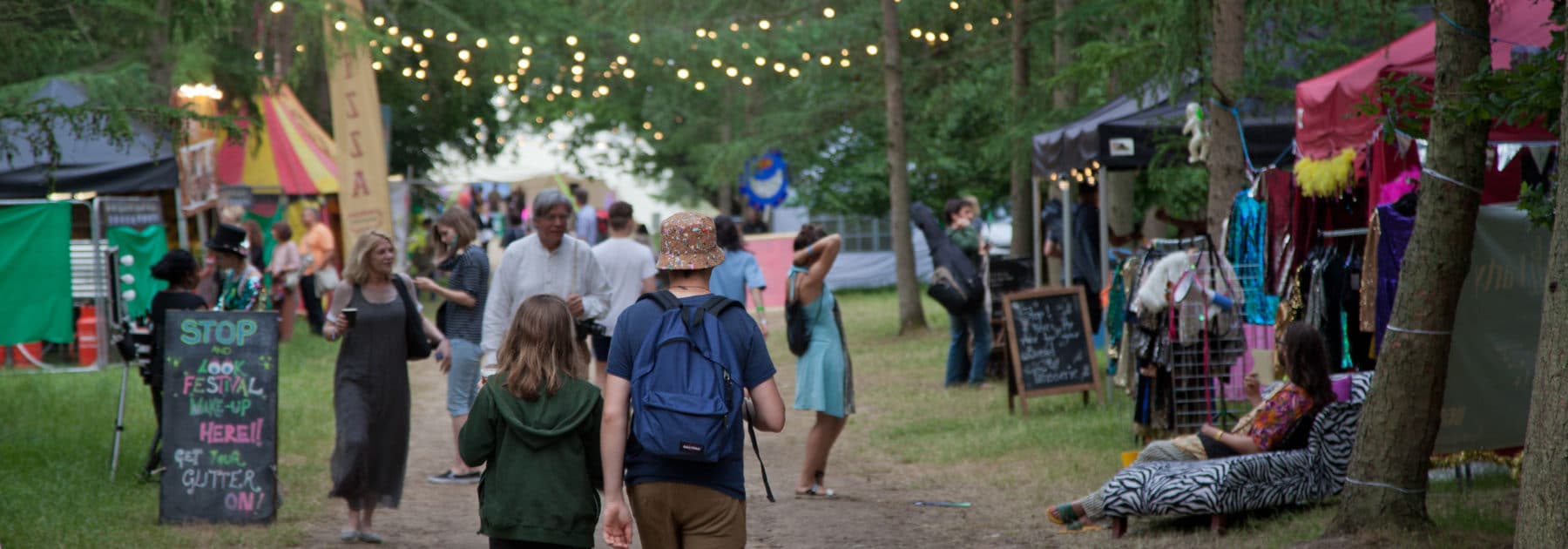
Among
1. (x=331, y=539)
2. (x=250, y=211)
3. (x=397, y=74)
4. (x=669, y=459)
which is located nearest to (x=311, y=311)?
(x=250, y=211)

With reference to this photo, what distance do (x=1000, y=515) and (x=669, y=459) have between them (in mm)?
4167

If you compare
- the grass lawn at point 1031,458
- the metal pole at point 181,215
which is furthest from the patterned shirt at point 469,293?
the metal pole at point 181,215

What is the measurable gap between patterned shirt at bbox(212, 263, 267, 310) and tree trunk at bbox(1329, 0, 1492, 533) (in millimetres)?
5984

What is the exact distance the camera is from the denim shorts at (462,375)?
368 inches

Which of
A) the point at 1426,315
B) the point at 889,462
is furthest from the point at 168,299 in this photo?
the point at 1426,315

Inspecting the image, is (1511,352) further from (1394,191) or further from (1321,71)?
(1321,71)

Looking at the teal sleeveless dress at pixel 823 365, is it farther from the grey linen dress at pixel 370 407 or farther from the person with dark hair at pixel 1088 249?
the person with dark hair at pixel 1088 249

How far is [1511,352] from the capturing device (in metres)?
7.31

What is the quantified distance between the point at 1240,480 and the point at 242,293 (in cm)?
564

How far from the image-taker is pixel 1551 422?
4730mm

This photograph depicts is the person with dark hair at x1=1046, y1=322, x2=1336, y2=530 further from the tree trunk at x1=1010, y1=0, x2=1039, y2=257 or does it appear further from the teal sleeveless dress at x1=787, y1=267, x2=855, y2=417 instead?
the tree trunk at x1=1010, y1=0, x2=1039, y2=257

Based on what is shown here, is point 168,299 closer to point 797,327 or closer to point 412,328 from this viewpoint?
point 412,328

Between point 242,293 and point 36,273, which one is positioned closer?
point 242,293

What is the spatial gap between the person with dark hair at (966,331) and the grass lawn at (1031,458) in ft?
0.73
